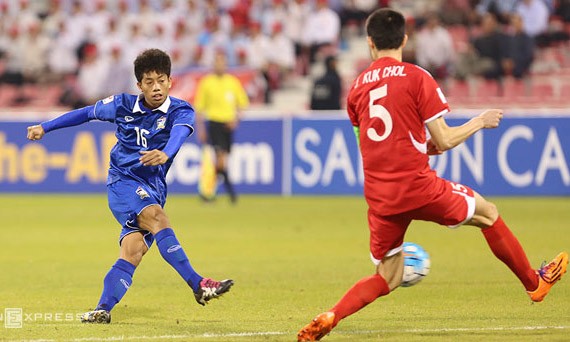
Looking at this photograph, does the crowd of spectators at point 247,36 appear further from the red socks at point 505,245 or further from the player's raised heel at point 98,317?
the player's raised heel at point 98,317

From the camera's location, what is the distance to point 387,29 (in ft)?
22.7

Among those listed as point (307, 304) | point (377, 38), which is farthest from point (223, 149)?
point (377, 38)

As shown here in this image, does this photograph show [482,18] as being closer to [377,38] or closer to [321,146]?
[321,146]

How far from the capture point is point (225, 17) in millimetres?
25250

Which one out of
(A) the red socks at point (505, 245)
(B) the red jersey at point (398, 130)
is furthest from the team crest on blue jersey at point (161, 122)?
(A) the red socks at point (505, 245)

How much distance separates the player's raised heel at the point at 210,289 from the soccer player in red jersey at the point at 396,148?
0.97 metres

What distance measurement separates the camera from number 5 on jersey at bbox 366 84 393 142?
685cm

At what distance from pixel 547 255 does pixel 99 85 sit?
1458 cm

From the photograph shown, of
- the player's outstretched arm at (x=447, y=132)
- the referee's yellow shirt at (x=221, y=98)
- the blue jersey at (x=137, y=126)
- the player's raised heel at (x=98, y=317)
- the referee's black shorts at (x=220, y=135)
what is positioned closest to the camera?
the player's outstretched arm at (x=447, y=132)

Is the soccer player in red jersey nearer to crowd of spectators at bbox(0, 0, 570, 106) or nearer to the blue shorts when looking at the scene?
the blue shorts

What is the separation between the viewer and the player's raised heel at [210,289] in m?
7.54

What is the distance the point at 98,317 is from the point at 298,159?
12.8 meters

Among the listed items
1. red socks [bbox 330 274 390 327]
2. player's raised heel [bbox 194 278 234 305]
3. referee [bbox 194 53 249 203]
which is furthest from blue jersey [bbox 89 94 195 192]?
referee [bbox 194 53 249 203]

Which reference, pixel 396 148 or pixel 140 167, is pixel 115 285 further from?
pixel 396 148
